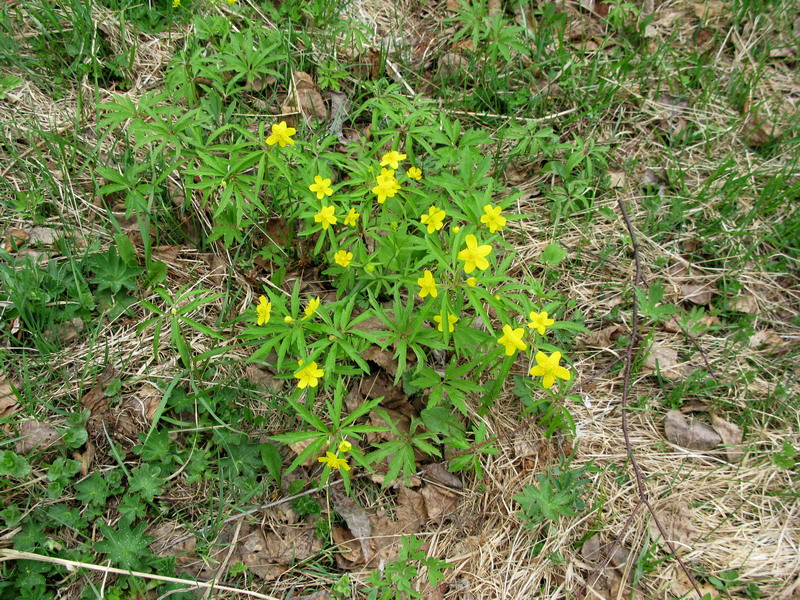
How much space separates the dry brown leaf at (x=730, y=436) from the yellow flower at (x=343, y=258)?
1.80 metres

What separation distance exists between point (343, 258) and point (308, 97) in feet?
4.22

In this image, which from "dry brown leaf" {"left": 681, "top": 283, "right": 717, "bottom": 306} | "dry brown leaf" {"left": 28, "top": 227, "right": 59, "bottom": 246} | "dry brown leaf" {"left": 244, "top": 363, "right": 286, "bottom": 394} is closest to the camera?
"dry brown leaf" {"left": 244, "top": 363, "right": 286, "bottom": 394}

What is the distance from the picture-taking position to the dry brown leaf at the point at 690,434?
2.52m

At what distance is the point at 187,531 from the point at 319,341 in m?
0.90

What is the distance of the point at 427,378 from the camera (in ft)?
7.28

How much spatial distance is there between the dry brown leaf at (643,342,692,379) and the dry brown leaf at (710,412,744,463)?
0.23 metres

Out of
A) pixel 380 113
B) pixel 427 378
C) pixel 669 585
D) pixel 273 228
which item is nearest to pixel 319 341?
pixel 427 378

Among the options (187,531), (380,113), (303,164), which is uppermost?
(380,113)

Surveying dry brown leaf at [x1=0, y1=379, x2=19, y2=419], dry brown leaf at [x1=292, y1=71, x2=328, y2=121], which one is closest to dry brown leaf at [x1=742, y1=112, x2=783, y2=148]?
dry brown leaf at [x1=292, y1=71, x2=328, y2=121]

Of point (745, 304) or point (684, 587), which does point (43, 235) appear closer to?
point (684, 587)

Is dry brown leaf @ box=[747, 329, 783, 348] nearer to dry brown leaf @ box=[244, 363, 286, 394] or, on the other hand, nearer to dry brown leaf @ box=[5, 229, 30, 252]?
dry brown leaf @ box=[244, 363, 286, 394]

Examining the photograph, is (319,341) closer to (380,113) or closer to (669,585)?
(380,113)

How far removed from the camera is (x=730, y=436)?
2549 mm

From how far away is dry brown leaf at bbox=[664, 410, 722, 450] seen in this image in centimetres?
252
